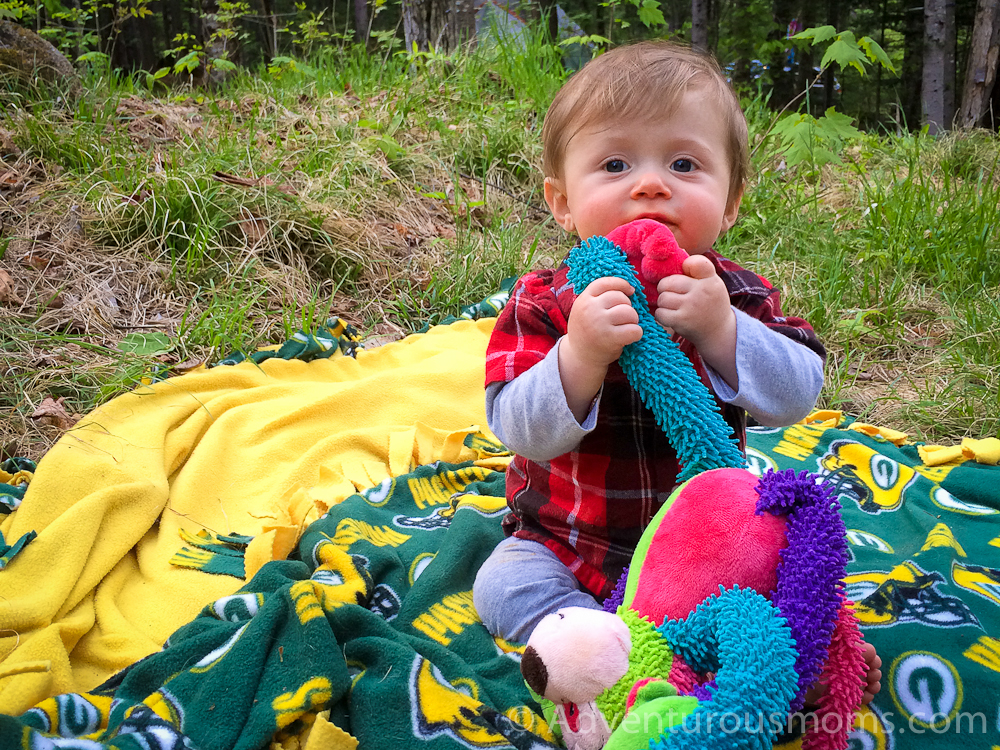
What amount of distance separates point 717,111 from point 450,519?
1096 mm

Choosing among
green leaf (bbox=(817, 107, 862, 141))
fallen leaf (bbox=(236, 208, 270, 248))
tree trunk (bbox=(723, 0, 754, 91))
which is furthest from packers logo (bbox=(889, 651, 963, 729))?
tree trunk (bbox=(723, 0, 754, 91))

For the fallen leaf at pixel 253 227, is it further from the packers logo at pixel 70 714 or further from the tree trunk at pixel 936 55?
the tree trunk at pixel 936 55

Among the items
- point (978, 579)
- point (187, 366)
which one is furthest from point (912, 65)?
point (187, 366)

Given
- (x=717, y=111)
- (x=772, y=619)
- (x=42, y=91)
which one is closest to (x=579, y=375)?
(x=772, y=619)

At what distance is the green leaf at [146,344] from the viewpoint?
2325 millimetres

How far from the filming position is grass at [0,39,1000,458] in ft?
7.85

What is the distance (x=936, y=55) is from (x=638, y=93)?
5.68 metres

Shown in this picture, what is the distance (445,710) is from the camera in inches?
45.9

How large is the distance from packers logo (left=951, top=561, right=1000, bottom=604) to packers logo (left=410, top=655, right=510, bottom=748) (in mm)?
911

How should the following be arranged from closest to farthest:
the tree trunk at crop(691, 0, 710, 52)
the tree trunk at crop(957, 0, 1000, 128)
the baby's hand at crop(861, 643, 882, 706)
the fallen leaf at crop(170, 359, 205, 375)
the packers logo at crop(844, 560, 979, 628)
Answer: the baby's hand at crop(861, 643, 882, 706) < the packers logo at crop(844, 560, 979, 628) < the fallen leaf at crop(170, 359, 205, 375) < the tree trunk at crop(957, 0, 1000, 128) < the tree trunk at crop(691, 0, 710, 52)

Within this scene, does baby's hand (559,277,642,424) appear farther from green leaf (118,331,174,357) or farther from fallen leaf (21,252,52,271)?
fallen leaf (21,252,52,271)

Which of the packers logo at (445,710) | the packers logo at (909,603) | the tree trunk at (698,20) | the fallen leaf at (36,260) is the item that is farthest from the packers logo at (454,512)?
the tree trunk at (698,20)

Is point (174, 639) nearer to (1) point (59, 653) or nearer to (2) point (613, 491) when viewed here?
(1) point (59, 653)

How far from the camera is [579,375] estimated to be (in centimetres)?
112
